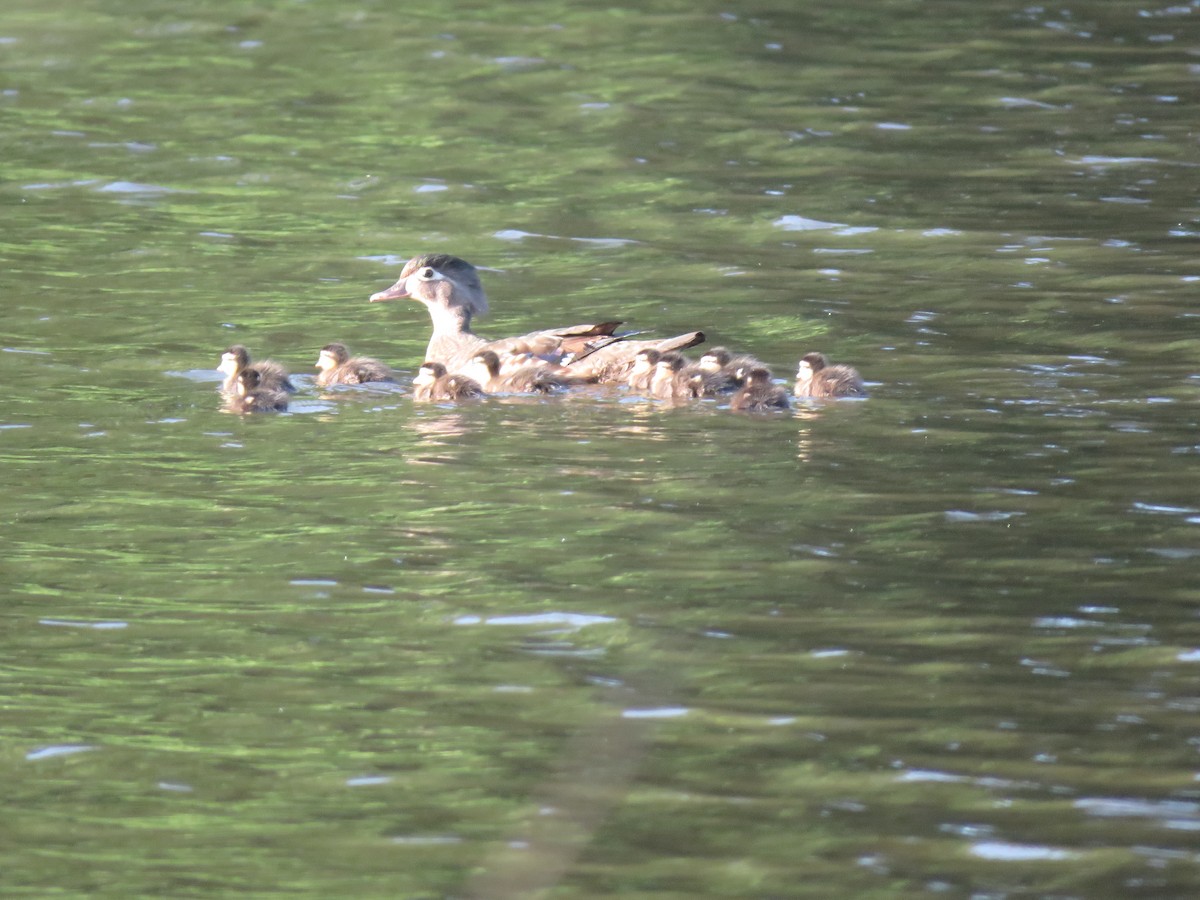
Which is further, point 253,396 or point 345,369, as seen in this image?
point 345,369

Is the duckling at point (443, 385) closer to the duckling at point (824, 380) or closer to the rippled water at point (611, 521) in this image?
the rippled water at point (611, 521)

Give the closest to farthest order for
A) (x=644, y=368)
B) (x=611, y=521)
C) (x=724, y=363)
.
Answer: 1. (x=611, y=521)
2. (x=724, y=363)
3. (x=644, y=368)

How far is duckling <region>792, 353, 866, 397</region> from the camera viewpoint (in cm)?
1081

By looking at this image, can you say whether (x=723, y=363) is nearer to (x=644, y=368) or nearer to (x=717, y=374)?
→ (x=717, y=374)

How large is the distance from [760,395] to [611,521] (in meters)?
2.23

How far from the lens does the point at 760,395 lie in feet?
35.3

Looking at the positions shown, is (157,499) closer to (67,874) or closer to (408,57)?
(67,874)

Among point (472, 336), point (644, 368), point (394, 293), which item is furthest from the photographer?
point (394, 293)

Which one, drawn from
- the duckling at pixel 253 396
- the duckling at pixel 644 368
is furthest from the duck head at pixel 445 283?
the duckling at pixel 253 396

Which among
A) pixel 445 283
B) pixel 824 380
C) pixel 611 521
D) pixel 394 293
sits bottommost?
pixel 611 521

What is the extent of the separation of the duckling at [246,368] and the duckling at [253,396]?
0.02 meters

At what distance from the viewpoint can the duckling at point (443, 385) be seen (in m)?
11.3

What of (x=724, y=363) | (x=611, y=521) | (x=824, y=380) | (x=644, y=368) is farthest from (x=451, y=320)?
(x=611, y=521)

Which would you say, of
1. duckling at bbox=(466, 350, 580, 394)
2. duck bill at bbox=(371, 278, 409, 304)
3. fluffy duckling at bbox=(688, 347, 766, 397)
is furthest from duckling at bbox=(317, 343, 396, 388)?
fluffy duckling at bbox=(688, 347, 766, 397)
